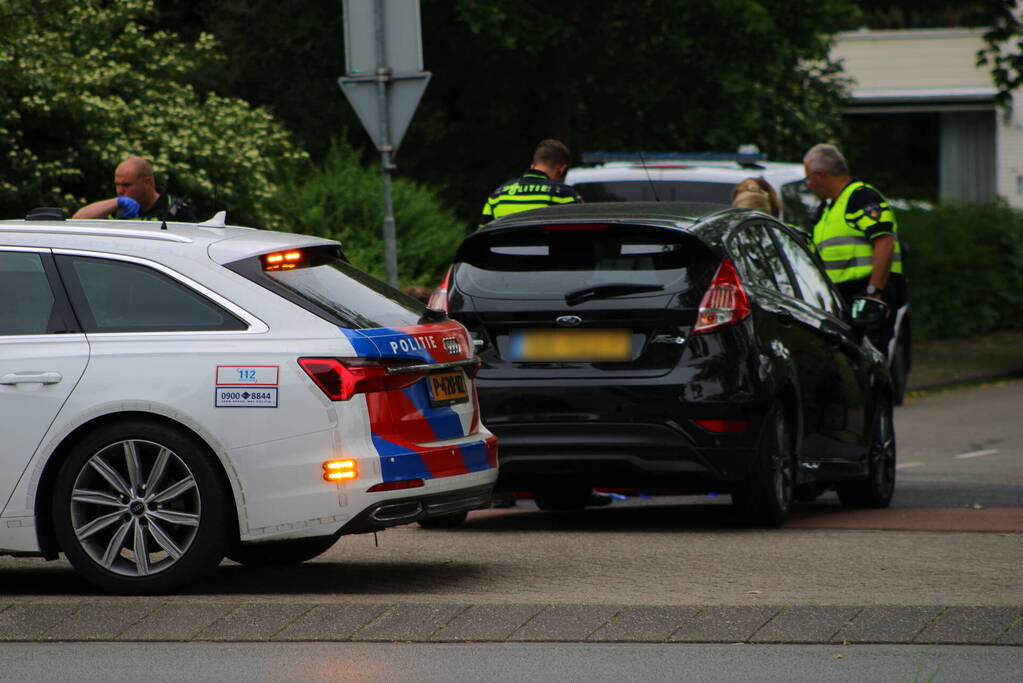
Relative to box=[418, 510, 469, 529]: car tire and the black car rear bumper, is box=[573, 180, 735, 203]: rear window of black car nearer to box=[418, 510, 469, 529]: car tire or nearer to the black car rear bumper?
box=[418, 510, 469, 529]: car tire

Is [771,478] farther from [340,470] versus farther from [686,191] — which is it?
[686,191]

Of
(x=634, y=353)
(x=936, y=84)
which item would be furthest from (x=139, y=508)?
(x=936, y=84)

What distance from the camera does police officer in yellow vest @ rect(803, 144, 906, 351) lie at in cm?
1173

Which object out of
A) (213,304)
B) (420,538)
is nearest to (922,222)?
(420,538)

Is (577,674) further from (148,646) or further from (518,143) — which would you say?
(518,143)

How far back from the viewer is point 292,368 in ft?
22.1

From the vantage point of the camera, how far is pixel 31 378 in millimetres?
6883

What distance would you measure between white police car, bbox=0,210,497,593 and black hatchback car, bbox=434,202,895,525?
1.42 m

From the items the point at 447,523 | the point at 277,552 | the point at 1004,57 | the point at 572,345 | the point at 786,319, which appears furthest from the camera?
the point at 1004,57

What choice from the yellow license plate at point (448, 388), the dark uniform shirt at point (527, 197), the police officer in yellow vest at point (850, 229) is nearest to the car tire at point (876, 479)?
the police officer in yellow vest at point (850, 229)

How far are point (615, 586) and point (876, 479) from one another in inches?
141

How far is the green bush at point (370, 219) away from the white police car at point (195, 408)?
10.1 meters

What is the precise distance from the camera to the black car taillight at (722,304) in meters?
8.45

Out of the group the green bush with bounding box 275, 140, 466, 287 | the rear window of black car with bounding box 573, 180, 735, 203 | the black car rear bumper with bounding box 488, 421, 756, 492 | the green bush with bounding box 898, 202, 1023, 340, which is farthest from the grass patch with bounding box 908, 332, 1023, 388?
the black car rear bumper with bounding box 488, 421, 756, 492
